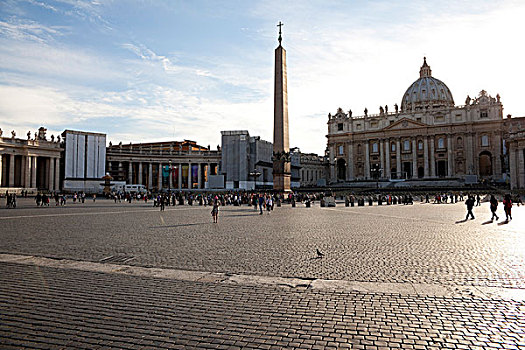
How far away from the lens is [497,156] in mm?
75875

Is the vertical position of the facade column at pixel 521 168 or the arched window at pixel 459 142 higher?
the arched window at pixel 459 142

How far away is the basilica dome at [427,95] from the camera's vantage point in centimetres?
9894

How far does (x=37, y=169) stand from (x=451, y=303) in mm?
73949

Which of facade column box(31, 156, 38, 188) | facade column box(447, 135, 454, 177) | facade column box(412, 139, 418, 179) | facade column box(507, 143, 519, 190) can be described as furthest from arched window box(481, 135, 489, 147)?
Answer: facade column box(31, 156, 38, 188)

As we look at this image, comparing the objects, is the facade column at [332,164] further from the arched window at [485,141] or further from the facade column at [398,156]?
the arched window at [485,141]

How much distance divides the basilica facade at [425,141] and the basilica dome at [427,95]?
0.78 ft

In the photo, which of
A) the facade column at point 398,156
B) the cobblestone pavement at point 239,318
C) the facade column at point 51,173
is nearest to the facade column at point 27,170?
the facade column at point 51,173

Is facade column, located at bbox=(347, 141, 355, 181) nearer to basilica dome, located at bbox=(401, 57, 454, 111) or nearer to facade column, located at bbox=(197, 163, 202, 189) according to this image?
basilica dome, located at bbox=(401, 57, 454, 111)

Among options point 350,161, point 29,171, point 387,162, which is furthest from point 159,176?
point 387,162

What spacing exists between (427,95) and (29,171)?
3543 inches

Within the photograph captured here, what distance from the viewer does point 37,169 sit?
66.9m

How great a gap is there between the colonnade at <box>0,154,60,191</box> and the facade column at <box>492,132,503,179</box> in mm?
79308

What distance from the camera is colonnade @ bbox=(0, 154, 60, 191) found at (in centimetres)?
6031

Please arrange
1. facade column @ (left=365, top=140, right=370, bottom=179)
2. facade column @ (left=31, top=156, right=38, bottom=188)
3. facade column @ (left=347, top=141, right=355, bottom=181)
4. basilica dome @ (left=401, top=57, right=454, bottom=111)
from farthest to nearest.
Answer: basilica dome @ (left=401, top=57, right=454, bottom=111), facade column @ (left=347, top=141, right=355, bottom=181), facade column @ (left=365, top=140, right=370, bottom=179), facade column @ (left=31, top=156, right=38, bottom=188)
